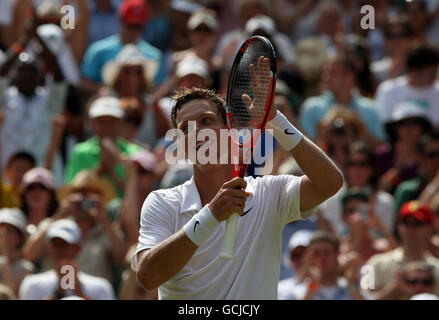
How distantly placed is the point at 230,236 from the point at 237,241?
34 centimetres

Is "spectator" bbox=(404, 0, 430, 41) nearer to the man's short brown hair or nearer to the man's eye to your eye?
the man's short brown hair

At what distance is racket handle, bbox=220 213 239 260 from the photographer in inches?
174

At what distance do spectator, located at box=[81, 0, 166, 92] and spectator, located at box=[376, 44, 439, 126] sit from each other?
2.40 meters

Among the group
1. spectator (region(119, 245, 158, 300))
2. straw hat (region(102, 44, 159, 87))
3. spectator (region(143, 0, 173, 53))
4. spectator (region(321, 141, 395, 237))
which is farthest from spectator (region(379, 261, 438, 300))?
spectator (region(143, 0, 173, 53))

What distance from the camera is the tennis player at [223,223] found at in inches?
185

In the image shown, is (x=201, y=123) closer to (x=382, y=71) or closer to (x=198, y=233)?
(x=198, y=233)

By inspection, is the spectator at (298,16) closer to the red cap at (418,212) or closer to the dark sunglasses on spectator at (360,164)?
the dark sunglasses on spectator at (360,164)

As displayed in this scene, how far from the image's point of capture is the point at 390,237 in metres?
8.69

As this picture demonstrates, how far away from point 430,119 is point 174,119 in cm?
555

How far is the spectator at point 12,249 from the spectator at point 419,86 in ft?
12.3

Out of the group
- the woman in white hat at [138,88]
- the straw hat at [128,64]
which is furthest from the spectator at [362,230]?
the straw hat at [128,64]

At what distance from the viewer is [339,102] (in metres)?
10.3

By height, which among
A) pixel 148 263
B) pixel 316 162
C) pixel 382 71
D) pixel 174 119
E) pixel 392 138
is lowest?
pixel 148 263

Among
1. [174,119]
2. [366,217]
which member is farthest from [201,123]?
[366,217]
